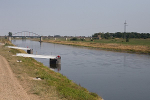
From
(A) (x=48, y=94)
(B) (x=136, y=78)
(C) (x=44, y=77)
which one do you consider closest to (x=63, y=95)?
(A) (x=48, y=94)

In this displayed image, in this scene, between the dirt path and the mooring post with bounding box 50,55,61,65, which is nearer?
the dirt path

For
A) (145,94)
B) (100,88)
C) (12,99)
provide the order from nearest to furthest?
(12,99) < (145,94) < (100,88)

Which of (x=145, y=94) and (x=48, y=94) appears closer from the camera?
(x=48, y=94)

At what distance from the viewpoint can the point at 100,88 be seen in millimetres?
16938

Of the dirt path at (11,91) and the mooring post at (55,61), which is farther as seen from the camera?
the mooring post at (55,61)

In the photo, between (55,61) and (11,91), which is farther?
(55,61)

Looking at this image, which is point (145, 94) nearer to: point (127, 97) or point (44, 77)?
point (127, 97)

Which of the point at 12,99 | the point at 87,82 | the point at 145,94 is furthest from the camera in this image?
Answer: the point at 87,82

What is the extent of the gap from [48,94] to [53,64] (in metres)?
19.2

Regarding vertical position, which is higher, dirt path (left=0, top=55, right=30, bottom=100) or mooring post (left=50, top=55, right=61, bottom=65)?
dirt path (left=0, top=55, right=30, bottom=100)

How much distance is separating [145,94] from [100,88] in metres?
3.45

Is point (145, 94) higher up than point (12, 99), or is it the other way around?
point (12, 99)

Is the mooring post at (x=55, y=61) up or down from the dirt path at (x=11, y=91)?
down

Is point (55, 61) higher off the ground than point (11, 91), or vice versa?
point (11, 91)
